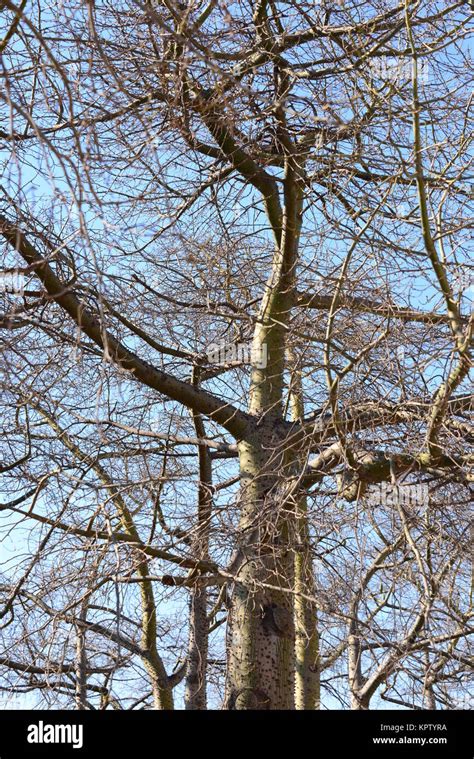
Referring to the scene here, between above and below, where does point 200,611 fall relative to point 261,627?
above

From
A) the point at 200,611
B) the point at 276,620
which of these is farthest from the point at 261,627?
the point at 200,611

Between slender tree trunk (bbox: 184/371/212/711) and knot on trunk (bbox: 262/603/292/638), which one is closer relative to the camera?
slender tree trunk (bbox: 184/371/212/711)

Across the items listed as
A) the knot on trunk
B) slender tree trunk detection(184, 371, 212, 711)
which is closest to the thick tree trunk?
the knot on trunk

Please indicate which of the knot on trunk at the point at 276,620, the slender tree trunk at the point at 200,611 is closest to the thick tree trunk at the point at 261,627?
the knot on trunk at the point at 276,620

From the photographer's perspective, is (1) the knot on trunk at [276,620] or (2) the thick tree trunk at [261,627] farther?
(1) the knot on trunk at [276,620]

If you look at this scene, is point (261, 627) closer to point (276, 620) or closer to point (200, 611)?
point (276, 620)

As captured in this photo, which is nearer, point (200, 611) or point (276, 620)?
point (276, 620)

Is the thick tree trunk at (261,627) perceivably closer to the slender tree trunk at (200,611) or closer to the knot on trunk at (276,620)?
the knot on trunk at (276,620)

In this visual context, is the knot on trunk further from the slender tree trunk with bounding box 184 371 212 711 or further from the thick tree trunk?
the slender tree trunk with bounding box 184 371 212 711

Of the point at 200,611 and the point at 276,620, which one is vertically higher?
the point at 200,611

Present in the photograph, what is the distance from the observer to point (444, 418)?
4.32m

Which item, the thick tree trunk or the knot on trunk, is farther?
the knot on trunk

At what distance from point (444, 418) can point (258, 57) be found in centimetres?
237
